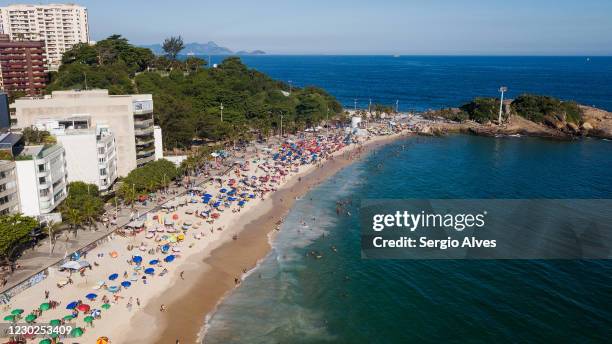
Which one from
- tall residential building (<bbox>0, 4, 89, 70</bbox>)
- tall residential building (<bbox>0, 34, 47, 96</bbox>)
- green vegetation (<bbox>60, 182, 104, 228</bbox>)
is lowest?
green vegetation (<bbox>60, 182, 104, 228</bbox>)

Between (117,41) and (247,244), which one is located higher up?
(117,41)

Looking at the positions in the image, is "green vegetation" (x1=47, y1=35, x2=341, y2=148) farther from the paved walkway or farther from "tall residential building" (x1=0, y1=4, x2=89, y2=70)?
"tall residential building" (x1=0, y1=4, x2=89, y2=70)

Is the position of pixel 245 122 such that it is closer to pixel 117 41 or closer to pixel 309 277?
pixel 117 41

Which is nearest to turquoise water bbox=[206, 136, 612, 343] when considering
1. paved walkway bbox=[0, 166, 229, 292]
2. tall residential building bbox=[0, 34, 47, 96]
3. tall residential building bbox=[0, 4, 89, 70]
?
paved walkway bbox=[0, 166, 229, 292]

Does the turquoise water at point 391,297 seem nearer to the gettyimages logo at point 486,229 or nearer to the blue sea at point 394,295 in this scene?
the blue sea at point 394,295

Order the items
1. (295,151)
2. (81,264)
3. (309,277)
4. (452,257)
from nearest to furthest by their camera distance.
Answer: (81,264) → (309,277) → (452,257) → (295,151)

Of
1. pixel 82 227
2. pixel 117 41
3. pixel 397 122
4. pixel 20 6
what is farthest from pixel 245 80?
pixel 82 227
